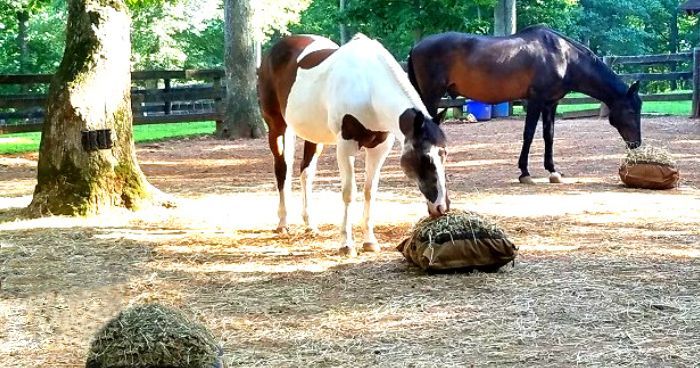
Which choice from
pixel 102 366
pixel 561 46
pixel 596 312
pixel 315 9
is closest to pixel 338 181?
pixel 561 46

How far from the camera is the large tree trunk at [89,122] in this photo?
7.06 metres

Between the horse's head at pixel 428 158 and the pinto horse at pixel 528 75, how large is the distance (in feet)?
14.7

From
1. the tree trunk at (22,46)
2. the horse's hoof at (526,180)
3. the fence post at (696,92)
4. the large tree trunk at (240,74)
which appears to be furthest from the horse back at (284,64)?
the tree trunk at (22,46)

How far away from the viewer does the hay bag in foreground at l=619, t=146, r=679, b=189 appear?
839 centimetres

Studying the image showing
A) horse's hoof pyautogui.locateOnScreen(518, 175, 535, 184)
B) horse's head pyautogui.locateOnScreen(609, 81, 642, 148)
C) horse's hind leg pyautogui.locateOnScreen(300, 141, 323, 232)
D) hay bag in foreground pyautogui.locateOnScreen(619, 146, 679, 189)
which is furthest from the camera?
horse's head pyautogui.locateOnScreen(609, 81, 642, 148)

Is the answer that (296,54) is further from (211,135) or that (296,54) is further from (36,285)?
(211,135)

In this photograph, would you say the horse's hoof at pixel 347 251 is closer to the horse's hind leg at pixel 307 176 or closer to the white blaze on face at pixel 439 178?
the white blaze on face at pixel 439 178

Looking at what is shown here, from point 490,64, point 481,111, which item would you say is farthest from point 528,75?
point 481,111

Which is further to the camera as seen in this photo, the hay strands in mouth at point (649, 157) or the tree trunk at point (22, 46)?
the tree trunk at point (22, 46)

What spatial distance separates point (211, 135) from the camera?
16609 millimetres

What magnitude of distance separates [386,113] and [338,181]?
4447 mm

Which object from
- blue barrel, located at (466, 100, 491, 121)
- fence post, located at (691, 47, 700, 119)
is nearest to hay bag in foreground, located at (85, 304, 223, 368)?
fence post, located at (691, 47, 700, 119)

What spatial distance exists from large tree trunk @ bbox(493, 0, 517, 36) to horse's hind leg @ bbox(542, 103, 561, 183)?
10.6 m

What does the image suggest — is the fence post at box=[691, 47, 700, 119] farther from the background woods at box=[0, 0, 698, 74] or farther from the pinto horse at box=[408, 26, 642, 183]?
the pinto horse at box=[408, 26, 642, 183]
